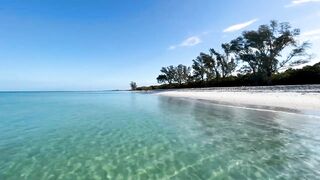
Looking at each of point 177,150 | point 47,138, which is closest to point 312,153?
point 177,150

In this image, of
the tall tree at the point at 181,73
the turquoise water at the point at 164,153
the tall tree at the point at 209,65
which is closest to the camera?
the turquoise water at the point at 164,153

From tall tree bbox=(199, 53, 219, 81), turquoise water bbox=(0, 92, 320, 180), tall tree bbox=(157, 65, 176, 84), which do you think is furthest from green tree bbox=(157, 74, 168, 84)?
turquoise water bbox=(0, 92, 320, 180)

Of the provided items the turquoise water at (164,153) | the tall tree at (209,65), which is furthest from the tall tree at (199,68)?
the turquoise water at (164,153)

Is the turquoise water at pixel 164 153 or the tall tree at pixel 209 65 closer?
the turquoise water at pixel 164 153

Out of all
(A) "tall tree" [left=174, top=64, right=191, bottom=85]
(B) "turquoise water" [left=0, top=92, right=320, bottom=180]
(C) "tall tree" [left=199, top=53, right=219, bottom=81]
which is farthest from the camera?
(A) "tall tree" [left=174, top=64, right=191, bottom=85]

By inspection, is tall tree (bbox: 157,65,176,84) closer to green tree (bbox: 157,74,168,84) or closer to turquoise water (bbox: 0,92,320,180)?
green tree (bbox: 157,74,168,84)

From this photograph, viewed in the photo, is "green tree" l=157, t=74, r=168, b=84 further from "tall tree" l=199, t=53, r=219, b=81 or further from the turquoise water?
the turquoise water

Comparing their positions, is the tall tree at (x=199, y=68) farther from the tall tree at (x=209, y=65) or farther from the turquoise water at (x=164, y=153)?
the turquoise water at (x=164, y=153)

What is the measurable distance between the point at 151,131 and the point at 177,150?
3260mm

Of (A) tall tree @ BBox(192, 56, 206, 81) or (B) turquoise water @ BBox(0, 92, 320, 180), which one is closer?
(B) turquoise water @ BBox(0, 92, 320, 180)

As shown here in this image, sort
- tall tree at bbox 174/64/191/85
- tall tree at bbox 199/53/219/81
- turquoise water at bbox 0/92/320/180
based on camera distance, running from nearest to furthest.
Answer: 1. turquoise water at bbox 0/92/320/180
2. tall tree at bbox 199/53/219/81
3. tall tree at bbox 174/64/191/85

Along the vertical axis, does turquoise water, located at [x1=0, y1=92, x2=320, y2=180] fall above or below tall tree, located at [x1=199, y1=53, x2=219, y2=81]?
below

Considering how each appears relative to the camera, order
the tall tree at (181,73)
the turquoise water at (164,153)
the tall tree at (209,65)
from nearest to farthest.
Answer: the turquoise water at (164,153) < the tall tree at (209,65) < the tall tree at (181,73)

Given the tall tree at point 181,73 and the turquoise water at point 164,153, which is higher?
the tall tree at point 181,73
